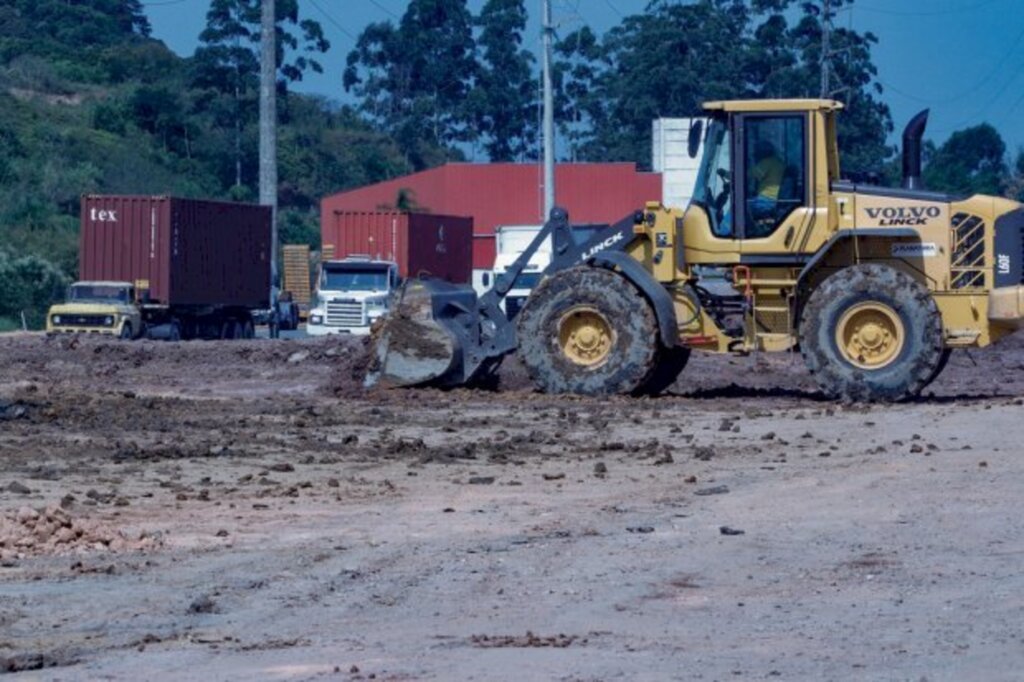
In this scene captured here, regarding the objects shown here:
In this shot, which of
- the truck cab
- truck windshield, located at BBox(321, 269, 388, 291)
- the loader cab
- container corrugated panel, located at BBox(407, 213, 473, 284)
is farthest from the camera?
container corrugated panel, located at BBox(407, 213, 473, 284)

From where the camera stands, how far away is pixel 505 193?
3169 inches

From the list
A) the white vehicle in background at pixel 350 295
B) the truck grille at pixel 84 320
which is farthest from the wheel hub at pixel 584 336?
the truck grille at pixel 84 320

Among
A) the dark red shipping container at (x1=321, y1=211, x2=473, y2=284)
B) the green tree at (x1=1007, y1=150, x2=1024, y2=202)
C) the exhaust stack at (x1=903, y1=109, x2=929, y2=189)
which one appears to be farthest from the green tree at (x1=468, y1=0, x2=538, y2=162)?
the exhaust stack at (x1=903, y1=109, x2=929, y2=189)

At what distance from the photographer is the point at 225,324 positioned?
51.8m

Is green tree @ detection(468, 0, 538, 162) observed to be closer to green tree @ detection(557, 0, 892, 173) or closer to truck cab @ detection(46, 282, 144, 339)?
green tree @ detection(557, 0, 892, 173)

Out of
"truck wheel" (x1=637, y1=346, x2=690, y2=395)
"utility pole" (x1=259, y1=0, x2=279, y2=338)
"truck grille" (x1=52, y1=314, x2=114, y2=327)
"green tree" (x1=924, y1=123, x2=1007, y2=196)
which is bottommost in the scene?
"truck wheel" (x1=637, y1=346, x2=690, y2=395)

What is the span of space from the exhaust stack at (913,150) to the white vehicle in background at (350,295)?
2122cm

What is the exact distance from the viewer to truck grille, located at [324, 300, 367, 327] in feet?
149

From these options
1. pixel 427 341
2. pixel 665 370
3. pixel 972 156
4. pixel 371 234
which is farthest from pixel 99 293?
pixel 972 156

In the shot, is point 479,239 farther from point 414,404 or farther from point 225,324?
point 414,404

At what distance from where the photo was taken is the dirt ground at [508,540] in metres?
9.02

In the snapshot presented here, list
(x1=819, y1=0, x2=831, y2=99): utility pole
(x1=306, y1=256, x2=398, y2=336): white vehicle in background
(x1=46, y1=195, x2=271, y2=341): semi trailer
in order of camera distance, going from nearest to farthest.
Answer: (x1=46, y1=195, x2=271, y2=341): semi trailer < (x1=306, y1=256, x2=398, y2=336): white vehicle in background < (x1=819, y1=0, x2=831, y2=99): utility pole

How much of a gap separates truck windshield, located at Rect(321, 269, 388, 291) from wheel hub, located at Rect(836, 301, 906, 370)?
2428cm

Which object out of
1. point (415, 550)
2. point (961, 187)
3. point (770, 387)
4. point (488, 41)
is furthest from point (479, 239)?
point (415, 550)
